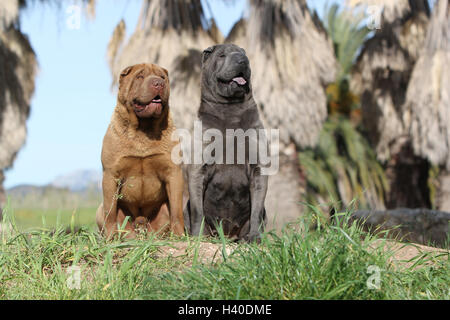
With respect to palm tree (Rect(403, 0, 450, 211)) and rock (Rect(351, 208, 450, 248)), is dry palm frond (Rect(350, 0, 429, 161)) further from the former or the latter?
rock (Rect(351, 208, 450, 248))

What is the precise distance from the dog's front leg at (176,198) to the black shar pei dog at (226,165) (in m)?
0.12

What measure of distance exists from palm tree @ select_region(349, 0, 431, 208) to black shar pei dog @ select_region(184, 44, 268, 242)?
33.3 feet

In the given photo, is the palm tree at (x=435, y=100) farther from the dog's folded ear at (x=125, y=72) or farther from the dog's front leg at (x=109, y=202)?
the dog's front leg at (x=109, y=202)

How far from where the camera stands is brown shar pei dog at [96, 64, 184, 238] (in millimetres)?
4168

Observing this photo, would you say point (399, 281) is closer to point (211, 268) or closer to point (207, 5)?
point (211, 268)

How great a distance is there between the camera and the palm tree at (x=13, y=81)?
515 inches

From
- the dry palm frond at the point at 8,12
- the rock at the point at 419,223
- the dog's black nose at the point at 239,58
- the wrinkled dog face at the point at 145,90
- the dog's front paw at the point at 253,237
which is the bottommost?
the rock at the point at 419,223

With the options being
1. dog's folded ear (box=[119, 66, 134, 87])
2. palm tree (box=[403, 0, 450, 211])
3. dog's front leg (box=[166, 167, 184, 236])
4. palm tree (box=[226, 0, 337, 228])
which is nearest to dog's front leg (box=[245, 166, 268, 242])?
dog's front leg (box=[166, 167, 184, 236])

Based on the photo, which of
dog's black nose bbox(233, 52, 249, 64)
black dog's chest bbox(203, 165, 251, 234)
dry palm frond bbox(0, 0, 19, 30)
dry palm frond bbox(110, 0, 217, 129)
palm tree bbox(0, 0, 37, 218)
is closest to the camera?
dog's black nose bbox(233, 52, 249, 64)

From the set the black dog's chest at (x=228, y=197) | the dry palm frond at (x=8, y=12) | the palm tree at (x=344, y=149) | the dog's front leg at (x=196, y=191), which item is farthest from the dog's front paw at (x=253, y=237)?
the dry palm frond at (x=8, y=12)

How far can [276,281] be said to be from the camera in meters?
3.00

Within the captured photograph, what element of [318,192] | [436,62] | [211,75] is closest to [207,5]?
[436,62]

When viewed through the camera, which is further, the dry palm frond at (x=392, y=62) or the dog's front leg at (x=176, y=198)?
the dry palm frond at (x=392, y=62)

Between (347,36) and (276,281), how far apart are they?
14449 millimetres
